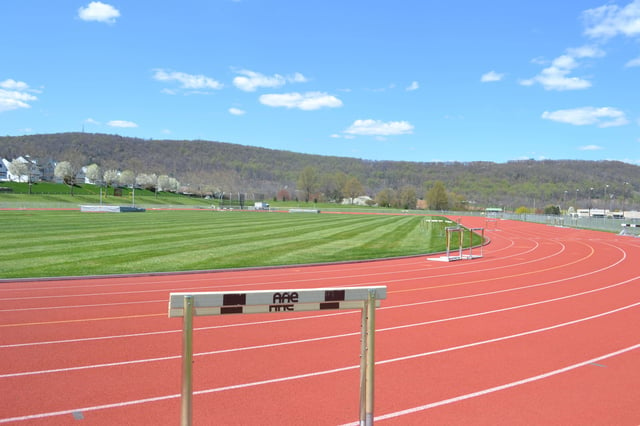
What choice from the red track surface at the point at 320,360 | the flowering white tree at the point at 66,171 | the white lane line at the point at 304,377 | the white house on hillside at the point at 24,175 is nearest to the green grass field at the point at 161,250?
the red track surface at the point at 320,360

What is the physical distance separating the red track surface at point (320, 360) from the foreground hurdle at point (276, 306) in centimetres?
116

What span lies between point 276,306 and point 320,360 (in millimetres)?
3456

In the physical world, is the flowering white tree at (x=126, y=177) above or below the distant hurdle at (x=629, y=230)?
above

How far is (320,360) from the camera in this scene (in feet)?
24.3

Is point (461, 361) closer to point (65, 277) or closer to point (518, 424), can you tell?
point (518, 424)

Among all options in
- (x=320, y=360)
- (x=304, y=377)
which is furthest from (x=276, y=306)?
(x=320, y=360)

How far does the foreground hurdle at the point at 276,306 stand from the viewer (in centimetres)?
389

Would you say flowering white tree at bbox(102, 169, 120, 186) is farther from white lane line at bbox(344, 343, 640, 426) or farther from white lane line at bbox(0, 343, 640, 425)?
white lane line at bbox(344, 343, 640, 426)

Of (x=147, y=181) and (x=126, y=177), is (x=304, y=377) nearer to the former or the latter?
(x=126, y=177)

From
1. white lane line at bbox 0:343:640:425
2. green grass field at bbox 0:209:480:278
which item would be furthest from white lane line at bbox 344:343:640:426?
green grass field at bbox 0:209:480:278

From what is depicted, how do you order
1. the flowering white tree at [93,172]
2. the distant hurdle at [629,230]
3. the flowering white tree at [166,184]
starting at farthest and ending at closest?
Answer: the flowering white tree at [166,184] → the flowering white tree at [93,172] → the distant hurdle at [629,230]

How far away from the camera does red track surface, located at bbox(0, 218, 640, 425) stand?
5.66 m

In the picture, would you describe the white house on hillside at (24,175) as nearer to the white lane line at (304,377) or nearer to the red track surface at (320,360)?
the red track surface at (320,360)

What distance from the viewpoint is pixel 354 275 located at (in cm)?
1645
